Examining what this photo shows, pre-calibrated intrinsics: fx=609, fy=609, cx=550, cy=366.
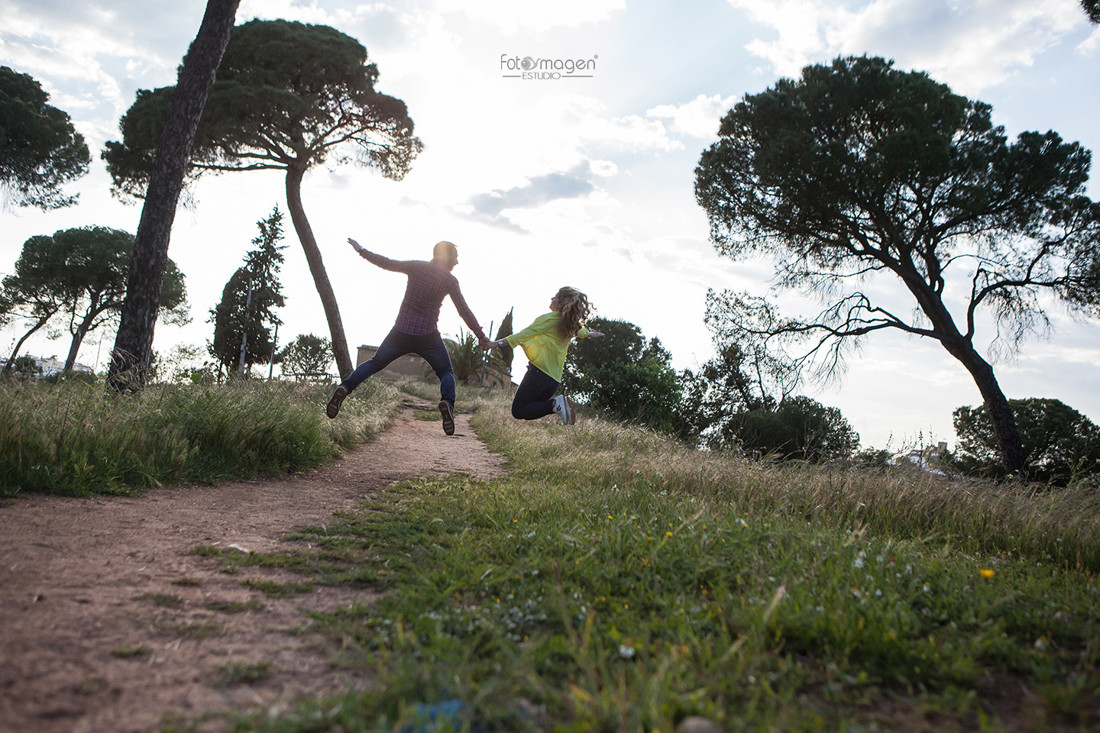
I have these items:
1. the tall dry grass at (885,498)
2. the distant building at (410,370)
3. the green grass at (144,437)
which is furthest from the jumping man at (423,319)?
the distant building at (410,370)

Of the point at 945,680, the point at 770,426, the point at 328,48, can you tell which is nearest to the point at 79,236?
the point at 328,48

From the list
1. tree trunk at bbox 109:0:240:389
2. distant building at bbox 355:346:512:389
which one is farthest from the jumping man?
distant building at bbox 355:346:512:389

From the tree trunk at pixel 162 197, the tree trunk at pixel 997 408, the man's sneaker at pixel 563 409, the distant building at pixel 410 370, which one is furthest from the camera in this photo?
the distant building at pixel 410 370

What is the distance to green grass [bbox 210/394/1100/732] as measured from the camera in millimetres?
1522

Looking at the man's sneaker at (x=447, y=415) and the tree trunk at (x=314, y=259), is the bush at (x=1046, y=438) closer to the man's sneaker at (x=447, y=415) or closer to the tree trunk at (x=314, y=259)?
the man's sneaker at (x=447, y=415)

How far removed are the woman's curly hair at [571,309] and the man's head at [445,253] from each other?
4.10ft

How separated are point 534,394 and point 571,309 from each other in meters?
1.02

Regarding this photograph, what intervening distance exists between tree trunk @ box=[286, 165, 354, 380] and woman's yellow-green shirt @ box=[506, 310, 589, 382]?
9.54m

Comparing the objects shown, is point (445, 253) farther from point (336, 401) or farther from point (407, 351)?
point (336, 401)

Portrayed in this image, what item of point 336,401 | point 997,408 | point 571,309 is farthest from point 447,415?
point 997,408

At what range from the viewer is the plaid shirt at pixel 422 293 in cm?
643

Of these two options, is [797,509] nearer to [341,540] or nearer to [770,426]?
[341,540]

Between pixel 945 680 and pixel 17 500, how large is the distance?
14.4 feet

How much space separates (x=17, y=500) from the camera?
3354 mm
